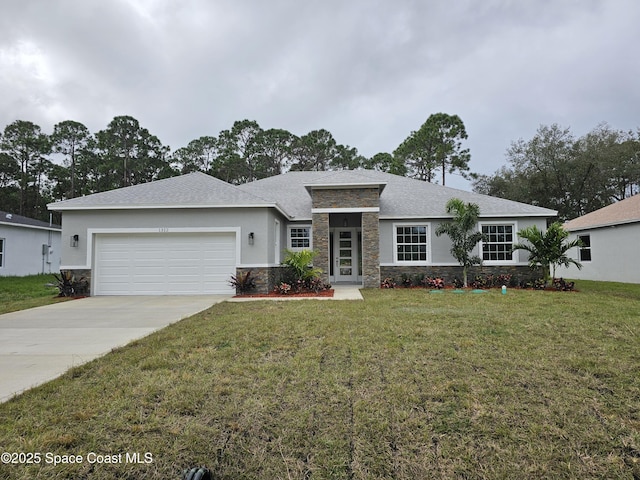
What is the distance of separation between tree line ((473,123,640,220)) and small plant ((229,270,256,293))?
25772 millimetres

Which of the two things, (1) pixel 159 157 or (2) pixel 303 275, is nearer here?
(2) pixel 303 275

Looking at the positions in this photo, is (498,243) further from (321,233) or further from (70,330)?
(70,330)

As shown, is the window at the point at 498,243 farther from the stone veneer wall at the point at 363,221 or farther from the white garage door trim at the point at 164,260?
the white garage door trim at the point at 164,260

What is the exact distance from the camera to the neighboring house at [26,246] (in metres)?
18.5

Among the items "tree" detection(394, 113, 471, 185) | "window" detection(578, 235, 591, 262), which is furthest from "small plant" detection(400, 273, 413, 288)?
"tree" detection(394, 113, 471, 185)

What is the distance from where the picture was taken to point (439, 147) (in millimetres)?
29375

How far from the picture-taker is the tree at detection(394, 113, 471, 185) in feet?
96.7

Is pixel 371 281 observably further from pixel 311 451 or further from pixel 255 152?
pixel 255 152

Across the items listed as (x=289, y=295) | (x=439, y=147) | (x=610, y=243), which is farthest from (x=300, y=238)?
(x=439, y=147)

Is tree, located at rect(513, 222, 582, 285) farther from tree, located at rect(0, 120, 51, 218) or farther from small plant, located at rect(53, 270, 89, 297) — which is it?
tree, located at rect(0, 120, 51, 218)

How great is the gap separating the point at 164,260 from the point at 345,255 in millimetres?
7430

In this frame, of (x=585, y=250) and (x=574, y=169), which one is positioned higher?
(x=574, y=169)

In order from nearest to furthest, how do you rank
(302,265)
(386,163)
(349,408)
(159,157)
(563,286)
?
(349,408) → (302,265) → (563,286) → (386,163) → (159,157)

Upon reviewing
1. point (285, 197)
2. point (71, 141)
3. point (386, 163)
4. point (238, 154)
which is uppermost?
point (71, 141)
